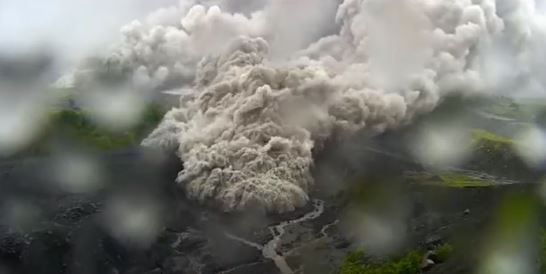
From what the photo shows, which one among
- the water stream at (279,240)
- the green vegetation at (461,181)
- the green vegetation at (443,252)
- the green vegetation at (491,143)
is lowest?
the water stream at (279,240)

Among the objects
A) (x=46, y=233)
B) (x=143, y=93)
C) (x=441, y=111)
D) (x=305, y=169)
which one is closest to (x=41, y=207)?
(x=46, y=233)

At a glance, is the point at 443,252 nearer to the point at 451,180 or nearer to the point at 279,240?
the point at 279,240

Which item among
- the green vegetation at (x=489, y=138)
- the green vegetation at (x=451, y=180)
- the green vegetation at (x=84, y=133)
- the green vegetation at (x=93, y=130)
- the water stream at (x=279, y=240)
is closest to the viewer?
the water stream at (x=279, y=240)

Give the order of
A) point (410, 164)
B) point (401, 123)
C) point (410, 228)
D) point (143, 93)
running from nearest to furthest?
point (410, 228), point (410, 164), point (401, 123), point (143, 93)

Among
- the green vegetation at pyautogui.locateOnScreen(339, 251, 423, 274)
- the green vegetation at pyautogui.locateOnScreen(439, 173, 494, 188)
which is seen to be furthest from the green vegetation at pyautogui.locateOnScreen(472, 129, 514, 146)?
the green vegetation at pyautogui.locateOnScreen(339, 251, 423, 274)

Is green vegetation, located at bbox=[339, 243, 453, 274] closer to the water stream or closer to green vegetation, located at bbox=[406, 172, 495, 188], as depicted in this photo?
the water stream

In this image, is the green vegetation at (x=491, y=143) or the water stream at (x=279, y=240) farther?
the green vegetation at (x=491, y=143)

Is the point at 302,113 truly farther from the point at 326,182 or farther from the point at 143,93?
the point at 143,93

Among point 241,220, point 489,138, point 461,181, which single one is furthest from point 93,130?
point 489,138

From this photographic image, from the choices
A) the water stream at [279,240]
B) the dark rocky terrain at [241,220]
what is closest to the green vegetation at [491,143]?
the dark rocky terrain at [241,220]

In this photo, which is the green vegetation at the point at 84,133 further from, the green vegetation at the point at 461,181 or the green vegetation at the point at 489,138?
the green vegetation at the point at 489,138
